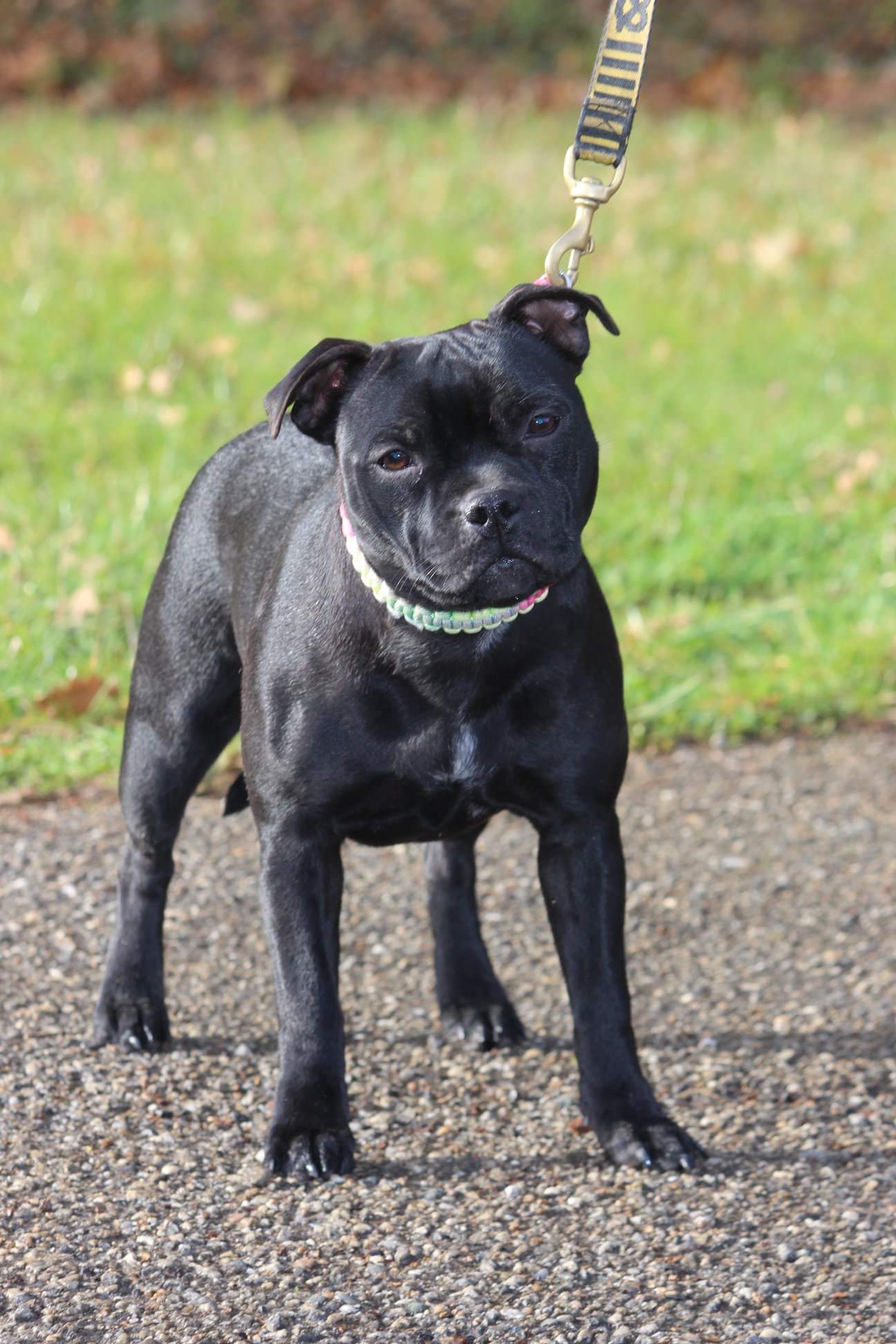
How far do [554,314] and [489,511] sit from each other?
1.73 ft

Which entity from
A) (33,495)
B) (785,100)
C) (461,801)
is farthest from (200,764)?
(785,100)

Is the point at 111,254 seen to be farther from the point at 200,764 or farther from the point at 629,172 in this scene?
the point at 200,764

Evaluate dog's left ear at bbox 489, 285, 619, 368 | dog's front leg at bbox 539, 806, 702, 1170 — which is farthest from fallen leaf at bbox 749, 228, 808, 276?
dog's front leg at bbox 539, 806, 702, 1170

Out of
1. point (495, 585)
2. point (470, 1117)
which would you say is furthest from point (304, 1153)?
point (495, 585)

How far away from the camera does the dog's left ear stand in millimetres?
3365

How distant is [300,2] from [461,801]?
1194cm

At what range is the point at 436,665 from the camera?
341 cm

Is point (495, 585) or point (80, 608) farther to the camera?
point (80, 608)

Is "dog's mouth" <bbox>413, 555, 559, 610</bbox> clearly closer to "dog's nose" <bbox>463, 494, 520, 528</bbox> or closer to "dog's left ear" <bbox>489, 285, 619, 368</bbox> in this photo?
"dog's nose" <bbox>463, 494, 520, 528</bbox>

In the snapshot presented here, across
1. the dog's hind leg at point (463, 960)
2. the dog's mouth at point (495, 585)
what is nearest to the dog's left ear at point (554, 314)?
the dog's mouth at point (495, 585)

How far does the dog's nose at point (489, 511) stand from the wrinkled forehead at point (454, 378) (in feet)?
0.63

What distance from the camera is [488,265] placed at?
951 cm

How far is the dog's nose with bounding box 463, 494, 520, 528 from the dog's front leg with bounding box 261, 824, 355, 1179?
2.54ft

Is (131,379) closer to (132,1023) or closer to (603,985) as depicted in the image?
(132,1023)
